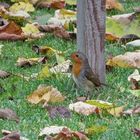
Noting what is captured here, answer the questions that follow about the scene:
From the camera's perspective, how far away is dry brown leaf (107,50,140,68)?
6.00m

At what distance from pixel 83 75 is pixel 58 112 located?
472 millimetres

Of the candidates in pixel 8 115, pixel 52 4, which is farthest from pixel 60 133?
pixel 52 4

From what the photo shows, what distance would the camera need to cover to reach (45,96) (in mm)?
5137

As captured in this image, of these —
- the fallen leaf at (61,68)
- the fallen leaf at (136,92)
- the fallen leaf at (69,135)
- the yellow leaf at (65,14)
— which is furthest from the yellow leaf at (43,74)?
the yellow leaf at (65,14)

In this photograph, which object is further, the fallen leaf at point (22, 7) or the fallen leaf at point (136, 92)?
the fallen leaf at point (22, 7)

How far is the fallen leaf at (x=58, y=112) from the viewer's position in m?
4.84

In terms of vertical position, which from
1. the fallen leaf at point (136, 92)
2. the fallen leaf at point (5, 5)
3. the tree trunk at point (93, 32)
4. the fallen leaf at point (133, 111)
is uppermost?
the tree trunk at point (93, 32)

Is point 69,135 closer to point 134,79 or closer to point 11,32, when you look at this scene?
point 134,79

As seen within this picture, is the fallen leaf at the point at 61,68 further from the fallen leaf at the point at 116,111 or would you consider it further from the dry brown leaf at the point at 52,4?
the dry brown leaf at the point at 52,4

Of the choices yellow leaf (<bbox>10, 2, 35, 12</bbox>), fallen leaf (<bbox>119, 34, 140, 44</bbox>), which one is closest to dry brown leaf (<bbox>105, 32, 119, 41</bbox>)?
fallen leaf (<bbox>119, 34, 140, 44</bbox>)

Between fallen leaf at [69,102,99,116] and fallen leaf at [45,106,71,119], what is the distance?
0.06 metres

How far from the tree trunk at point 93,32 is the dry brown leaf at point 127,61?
0.58 m

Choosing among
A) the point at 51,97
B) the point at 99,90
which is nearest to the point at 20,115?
the point at 51,97

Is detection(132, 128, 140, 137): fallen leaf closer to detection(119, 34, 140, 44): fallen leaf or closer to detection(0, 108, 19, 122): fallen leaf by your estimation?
detection(0, 108, 19, 122): fallen leaf
